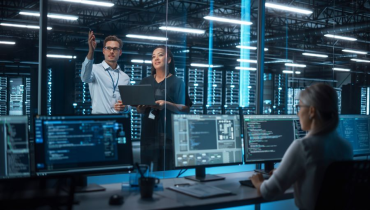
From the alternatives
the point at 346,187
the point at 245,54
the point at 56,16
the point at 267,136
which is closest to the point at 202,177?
the point at 267,136

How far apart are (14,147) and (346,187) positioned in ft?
5.90

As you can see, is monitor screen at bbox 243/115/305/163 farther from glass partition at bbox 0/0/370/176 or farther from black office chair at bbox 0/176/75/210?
black office chair at bbox 0/176/75/210

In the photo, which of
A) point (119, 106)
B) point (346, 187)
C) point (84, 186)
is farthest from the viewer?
point (119, 106)

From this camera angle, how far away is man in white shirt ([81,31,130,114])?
3668 mm

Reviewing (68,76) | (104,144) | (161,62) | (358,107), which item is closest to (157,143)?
(161,62)

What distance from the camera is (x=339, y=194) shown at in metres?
1.93

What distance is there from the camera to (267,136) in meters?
3.14

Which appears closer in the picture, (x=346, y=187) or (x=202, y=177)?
(x=346, y=187)

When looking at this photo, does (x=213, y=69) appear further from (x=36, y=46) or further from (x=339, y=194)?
(x=339, y=194)

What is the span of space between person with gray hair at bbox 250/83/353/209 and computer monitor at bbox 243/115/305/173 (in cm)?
85

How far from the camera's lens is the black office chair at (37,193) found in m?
1.61

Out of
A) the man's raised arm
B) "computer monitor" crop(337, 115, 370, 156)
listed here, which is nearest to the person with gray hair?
"computer monitor" crop(337, 115, 370, 156)

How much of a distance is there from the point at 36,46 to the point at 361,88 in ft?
15.8

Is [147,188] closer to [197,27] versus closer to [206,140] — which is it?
[206,140]
